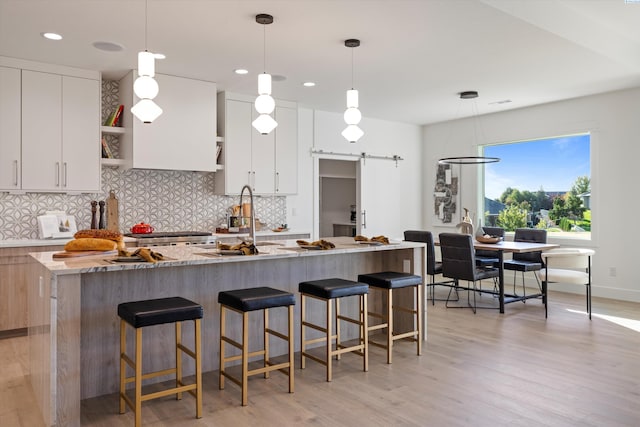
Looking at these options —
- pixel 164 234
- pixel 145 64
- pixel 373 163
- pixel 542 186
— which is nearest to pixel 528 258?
pixel 542 186

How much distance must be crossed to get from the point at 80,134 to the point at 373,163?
4528mm

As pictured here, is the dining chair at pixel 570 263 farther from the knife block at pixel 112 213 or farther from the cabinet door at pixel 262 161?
the knife block at pixel 112 213

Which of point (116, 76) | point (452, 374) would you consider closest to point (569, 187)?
point (452, 374)

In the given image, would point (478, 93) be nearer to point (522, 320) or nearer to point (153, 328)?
point (522, 320)

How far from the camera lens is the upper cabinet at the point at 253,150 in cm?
599

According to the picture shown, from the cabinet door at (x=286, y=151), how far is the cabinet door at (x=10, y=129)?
296 cm

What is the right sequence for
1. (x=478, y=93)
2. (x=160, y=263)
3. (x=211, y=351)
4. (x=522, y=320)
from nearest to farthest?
1. (x=160, y=263)
2. (x=211, y=351)
3. (x=522, y=320)
4. (x=478, y=93)

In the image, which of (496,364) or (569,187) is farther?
(569,187)

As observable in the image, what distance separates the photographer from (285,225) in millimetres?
6707

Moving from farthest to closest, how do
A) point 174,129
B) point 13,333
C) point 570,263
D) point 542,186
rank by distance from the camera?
point 542,186
point 174,129
point 570,263
point 13,333

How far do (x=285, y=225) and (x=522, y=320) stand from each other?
323 centimetres

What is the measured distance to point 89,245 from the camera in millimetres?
3033

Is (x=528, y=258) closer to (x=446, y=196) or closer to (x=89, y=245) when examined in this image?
(x=446, y=196)

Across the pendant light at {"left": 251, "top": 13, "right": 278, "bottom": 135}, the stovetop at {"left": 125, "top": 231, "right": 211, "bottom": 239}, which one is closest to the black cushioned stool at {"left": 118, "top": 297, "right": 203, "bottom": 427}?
the pendant light at {"left": 251, "top": 13, "right": 278, "bottom": 135}
